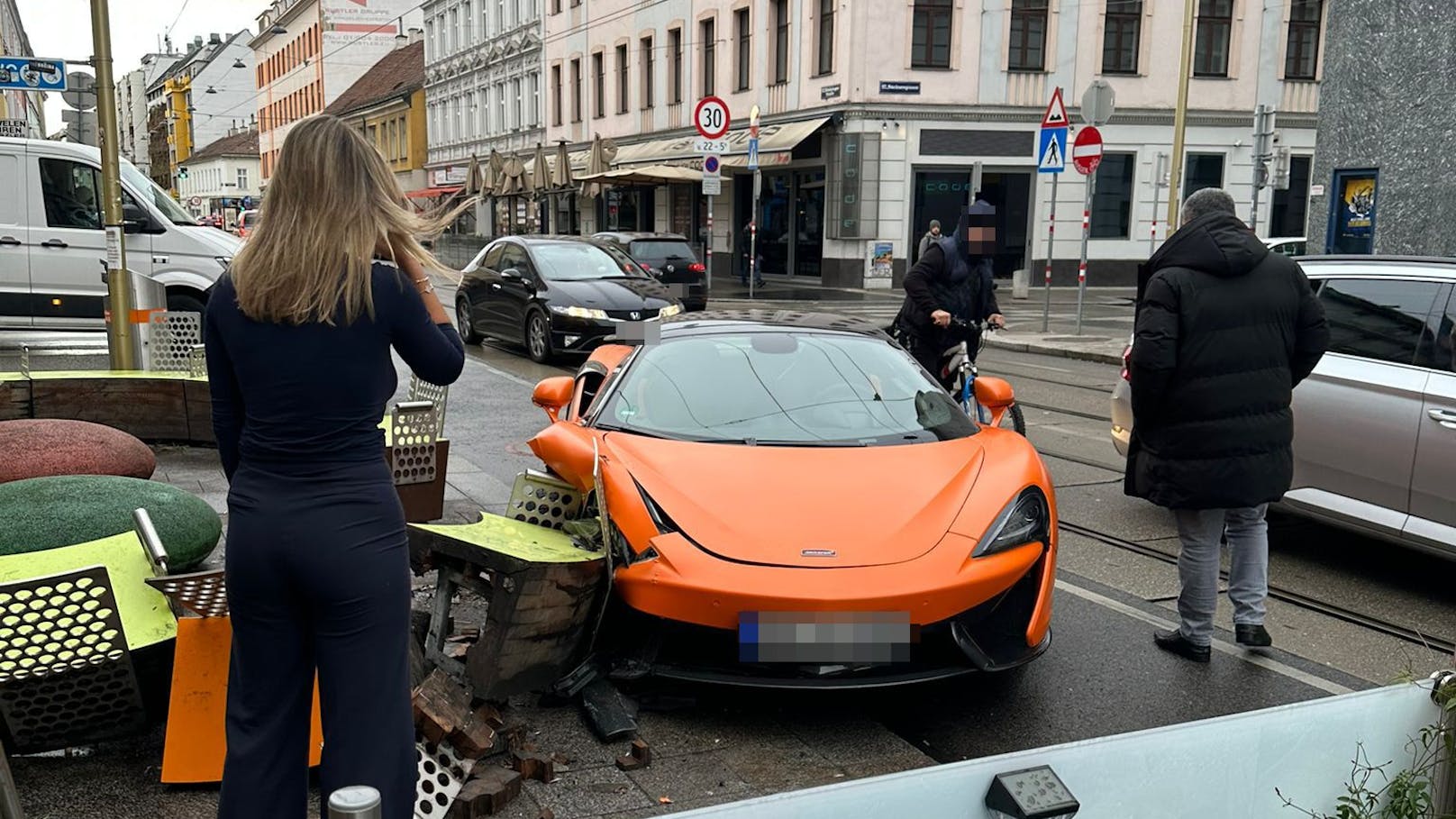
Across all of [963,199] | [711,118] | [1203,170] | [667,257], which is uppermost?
[711,118]

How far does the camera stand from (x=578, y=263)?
1488cm

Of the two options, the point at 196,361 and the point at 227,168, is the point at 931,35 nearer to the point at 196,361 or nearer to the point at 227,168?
the point at 196,361

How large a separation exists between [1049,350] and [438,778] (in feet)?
46.8

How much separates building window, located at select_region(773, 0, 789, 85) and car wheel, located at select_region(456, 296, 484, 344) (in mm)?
17095

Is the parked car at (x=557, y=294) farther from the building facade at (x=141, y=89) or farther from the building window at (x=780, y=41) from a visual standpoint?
the building facade at (x=141, y=89)

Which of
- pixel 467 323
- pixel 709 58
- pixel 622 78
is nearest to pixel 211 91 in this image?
pixel 622 78

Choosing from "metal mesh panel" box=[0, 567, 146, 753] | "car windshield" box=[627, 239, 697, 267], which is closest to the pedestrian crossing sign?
"car windshield" box=[627, 239, 697, 267]

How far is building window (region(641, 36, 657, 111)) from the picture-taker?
3897cm

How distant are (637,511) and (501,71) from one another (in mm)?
50924

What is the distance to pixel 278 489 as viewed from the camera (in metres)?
2.48

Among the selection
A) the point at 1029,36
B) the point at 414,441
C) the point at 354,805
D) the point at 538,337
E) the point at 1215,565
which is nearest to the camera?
the point at 354,805

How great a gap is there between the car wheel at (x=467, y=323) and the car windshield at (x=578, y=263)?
194cm

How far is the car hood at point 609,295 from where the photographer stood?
45.9 ft

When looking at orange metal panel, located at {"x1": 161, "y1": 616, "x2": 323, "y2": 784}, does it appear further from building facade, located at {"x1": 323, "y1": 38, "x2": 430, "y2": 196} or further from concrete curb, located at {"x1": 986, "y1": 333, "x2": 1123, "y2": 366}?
building facade, located at {"x1": 323, "y1": 38, "x2": 430, "y2": 196}
